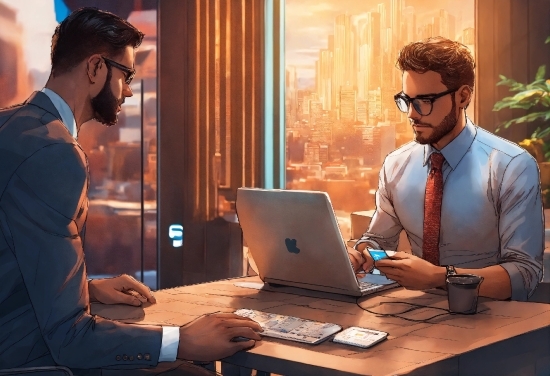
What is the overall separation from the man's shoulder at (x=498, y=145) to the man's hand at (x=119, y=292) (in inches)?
51.1

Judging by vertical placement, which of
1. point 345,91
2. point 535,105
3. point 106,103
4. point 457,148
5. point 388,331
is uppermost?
point 345,91

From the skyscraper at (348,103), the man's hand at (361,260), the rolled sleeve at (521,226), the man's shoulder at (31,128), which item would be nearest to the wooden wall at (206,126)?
the skyscraper at (348,103)

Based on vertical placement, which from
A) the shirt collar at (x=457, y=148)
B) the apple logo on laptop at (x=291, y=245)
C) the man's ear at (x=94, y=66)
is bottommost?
the apple logo on laptop at (x=291, y=245)

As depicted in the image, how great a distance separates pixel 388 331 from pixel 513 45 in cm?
275

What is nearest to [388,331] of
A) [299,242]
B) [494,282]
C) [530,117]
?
[299,242]

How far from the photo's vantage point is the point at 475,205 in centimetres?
258

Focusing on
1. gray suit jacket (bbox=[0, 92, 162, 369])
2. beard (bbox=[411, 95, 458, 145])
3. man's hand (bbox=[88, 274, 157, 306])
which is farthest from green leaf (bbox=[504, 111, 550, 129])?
gray suit jacket (bbox=[0, 92, 162, 369])

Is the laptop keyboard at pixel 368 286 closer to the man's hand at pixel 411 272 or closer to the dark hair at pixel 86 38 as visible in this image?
the man's hand at pixel 411 272

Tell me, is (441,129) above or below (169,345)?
above

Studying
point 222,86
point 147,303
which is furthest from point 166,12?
point 147,303

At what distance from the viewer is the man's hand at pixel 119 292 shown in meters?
2.13

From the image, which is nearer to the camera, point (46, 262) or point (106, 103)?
point (46, 262)

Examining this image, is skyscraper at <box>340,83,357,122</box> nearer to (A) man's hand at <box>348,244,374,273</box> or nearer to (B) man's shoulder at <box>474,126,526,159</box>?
(B) man's shoulder at <box>474,126,526,159</box>

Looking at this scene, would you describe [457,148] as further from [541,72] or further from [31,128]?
[31,128]
